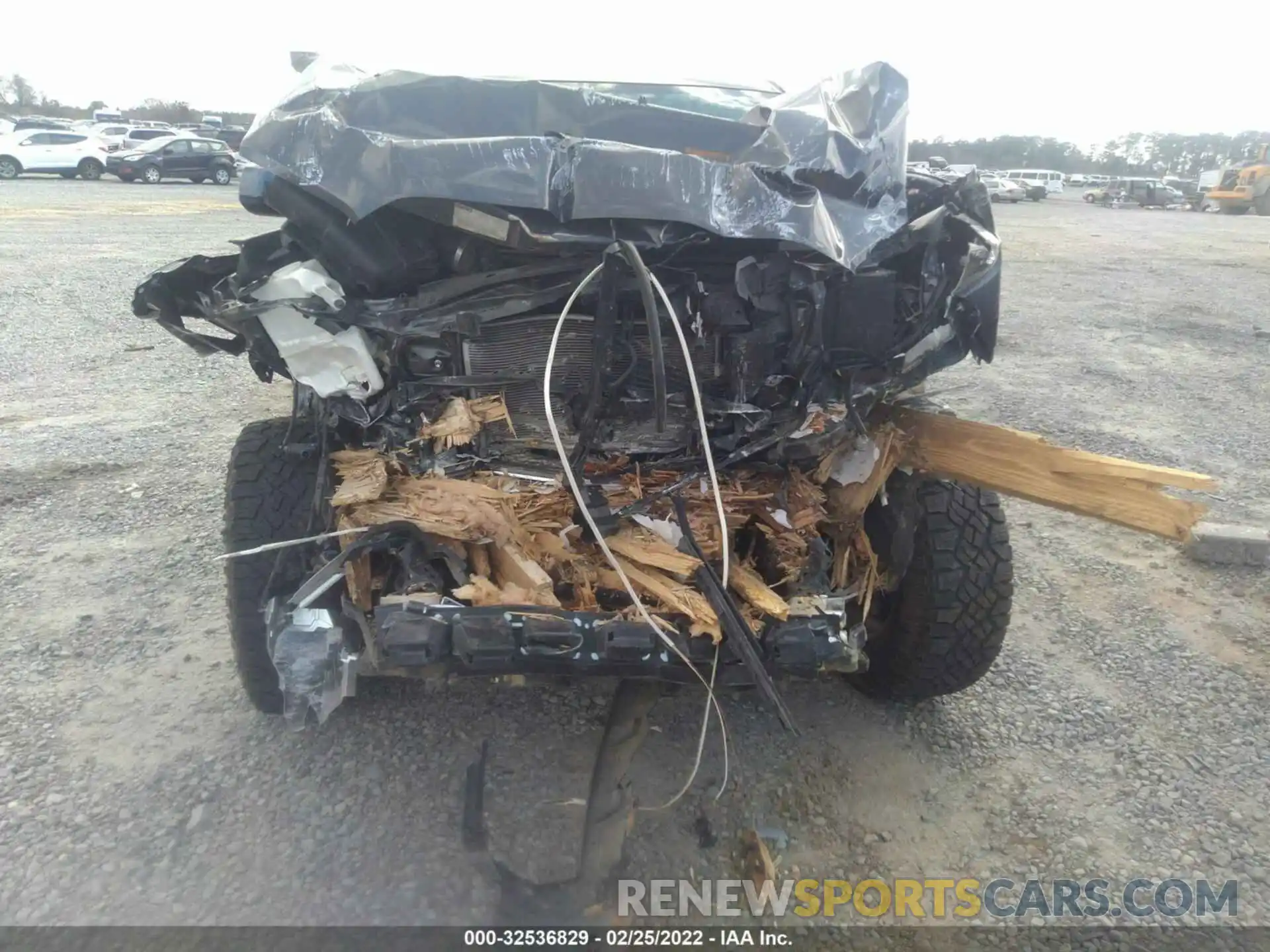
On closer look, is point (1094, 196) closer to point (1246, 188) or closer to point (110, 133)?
point (1246, 188)

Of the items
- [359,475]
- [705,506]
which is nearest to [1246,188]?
[705,506]

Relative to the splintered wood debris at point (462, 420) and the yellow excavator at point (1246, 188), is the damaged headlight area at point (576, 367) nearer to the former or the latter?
the splintered wood debris at point (462, 420)

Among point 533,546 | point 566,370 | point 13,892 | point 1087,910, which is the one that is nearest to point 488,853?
point 533,546

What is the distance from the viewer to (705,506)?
257cm

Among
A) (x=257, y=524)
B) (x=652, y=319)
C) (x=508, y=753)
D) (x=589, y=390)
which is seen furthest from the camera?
(x=508, y=753)

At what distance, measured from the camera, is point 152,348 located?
6.96m

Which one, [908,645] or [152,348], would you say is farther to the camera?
[152,348]

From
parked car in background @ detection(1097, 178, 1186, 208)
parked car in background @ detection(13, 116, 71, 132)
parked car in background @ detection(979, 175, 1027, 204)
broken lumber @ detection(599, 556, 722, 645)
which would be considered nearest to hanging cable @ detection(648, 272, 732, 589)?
broken lumber @ detection(599, 556, 722, 645)

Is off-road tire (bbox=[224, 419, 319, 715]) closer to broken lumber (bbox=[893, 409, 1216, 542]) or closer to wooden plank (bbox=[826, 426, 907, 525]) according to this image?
wooden plank (bbox=[826, 426, 907, 525])

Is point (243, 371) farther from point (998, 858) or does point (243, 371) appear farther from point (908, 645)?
point (998, 858)

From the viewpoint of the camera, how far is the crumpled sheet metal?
224 centimetres

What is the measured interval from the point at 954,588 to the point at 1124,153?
75.4 metres

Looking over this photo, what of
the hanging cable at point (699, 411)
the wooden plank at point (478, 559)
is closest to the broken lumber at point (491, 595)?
the wooden plank at point (478, 559)

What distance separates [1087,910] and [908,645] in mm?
801
